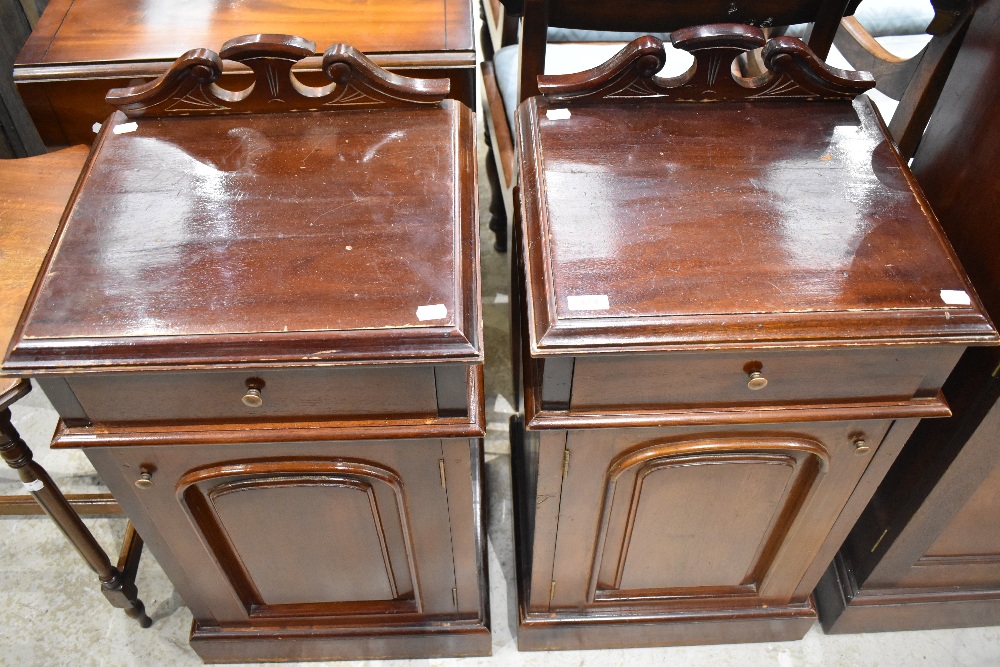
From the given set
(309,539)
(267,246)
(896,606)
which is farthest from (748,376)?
(896,606)

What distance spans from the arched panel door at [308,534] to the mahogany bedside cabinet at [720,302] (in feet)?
0.79

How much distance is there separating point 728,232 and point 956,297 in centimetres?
27

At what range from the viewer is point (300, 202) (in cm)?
108

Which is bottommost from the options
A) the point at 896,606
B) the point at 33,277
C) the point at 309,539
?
the point at 896,606

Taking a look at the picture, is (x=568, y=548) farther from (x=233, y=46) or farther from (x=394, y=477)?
(x=233, y=46)

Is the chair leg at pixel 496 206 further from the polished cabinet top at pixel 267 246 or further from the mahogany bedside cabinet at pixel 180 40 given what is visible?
the polished cabinet top at pixel 267 246

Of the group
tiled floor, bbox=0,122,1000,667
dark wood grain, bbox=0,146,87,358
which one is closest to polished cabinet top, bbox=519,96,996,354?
dark wood grain, bbox=0,146,87,358

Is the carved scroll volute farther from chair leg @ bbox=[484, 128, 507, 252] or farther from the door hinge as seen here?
the door hinge

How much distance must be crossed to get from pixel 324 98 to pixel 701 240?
56 centimetres

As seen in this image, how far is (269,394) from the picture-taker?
3.34 feet

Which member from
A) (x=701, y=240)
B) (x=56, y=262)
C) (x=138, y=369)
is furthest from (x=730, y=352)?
(x=56, y=262)

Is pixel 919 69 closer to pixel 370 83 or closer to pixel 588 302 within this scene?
pixel 588 302

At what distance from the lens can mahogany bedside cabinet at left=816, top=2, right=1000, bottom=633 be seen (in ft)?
3.72

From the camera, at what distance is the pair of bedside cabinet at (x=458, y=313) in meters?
0.96
